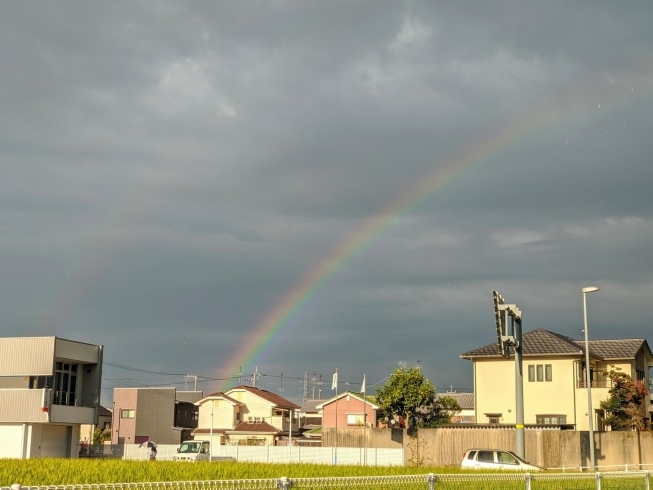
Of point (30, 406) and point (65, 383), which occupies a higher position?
point (65, 383)

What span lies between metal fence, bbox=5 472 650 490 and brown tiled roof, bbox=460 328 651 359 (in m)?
40.7

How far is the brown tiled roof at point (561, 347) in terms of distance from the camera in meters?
57.4

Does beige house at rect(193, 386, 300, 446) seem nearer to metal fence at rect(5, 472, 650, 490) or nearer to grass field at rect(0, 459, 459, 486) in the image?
grass field at rect(0, 459, 459, 486)

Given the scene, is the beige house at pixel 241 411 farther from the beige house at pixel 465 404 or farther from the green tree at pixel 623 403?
the green tree at pixel 623 403

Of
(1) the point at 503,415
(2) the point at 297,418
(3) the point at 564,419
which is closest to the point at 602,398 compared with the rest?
(3) the point at 564,419

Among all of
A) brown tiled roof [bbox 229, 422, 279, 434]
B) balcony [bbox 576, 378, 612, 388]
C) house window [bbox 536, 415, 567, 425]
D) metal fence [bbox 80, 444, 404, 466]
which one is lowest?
metal fence [bbox 80, 444, 404, 466]

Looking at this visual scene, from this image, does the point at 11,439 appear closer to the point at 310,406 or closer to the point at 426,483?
the point at 426,483

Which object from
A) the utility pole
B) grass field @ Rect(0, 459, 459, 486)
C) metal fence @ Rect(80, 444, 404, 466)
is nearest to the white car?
the utility pole

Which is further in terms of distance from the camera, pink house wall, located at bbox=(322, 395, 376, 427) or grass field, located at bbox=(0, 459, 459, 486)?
pink house wall, located at bbox=(322, 395, 376, 427)

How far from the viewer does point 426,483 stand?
12109 mm

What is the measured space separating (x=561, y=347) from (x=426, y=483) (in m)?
48.0

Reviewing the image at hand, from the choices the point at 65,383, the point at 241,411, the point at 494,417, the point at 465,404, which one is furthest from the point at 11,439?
the point at 465,404

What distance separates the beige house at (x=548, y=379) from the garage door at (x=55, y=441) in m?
28.3

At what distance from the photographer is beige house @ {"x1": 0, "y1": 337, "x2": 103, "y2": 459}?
47000mm
